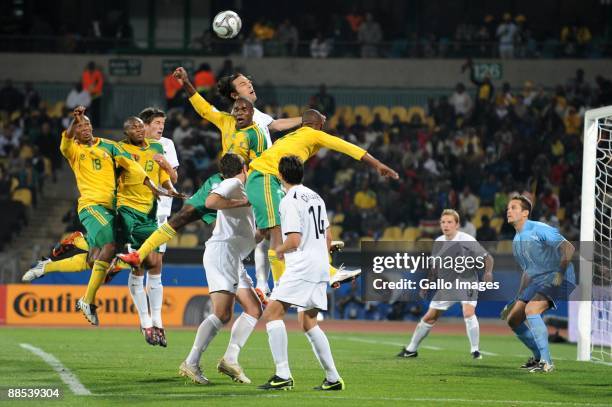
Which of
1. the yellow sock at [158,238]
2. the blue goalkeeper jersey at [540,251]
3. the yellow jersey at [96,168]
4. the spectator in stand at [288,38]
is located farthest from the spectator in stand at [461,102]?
the yellow sock at [158,238]

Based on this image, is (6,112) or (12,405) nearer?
(12,405)

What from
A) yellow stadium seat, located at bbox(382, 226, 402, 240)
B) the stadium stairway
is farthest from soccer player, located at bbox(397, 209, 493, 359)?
the stadium stairway

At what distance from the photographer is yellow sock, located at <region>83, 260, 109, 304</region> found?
480 inches

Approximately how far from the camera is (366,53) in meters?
31.0

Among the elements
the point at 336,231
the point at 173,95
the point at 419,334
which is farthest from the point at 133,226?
the point at 173,95

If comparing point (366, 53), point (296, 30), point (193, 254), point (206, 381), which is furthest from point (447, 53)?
point (206, 381)

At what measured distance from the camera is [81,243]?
43.1ft

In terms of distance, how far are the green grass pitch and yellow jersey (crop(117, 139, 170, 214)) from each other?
1827mm

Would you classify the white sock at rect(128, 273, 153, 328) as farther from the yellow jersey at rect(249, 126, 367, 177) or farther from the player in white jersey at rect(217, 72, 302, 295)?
the yellow jersey at rect(249, 126, 367, 177)

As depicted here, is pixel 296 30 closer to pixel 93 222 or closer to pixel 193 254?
pixel 193 254

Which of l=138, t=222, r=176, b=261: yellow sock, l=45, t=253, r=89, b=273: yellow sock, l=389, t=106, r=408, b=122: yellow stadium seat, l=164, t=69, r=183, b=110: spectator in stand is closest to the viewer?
l=138, t=222, r=176, b=261: yellow sock

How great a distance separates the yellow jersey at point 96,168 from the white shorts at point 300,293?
332 cm

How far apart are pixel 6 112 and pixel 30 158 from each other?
2.26m

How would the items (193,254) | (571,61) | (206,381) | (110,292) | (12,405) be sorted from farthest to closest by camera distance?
(571,61) < (193,254) < (110,292) < (206,381) < (12,405)
